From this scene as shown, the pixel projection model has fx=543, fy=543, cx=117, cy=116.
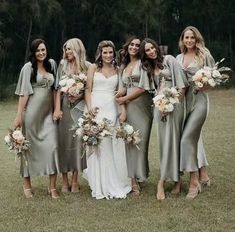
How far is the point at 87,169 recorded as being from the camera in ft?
22.9

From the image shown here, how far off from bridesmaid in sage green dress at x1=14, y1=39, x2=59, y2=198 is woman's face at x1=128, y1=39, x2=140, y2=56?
1032 millimetres

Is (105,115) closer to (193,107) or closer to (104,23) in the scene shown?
(193,107)

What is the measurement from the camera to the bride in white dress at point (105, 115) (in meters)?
6.72

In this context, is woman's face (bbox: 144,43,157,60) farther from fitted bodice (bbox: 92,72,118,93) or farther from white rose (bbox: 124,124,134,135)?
white rose (bbox: 124,124,134,135)

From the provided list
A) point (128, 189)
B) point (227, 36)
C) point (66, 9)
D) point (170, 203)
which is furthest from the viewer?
point (227, 36)

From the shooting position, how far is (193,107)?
6.64 m

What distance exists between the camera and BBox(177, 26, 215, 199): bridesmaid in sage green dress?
6551mm

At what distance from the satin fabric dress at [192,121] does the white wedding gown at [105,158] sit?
2.76 feet

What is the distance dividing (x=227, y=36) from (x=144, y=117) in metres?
26.0

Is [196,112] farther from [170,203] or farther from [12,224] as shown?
[12,224]

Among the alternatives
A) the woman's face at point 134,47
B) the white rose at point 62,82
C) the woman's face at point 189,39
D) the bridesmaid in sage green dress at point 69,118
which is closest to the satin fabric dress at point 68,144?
the bridesmaid in sage green dress at point 69,118

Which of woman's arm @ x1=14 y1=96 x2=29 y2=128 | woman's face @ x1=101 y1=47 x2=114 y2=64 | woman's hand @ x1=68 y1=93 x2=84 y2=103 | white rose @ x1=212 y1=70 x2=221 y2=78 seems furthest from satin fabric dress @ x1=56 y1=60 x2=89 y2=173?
white rose @ x1=212 y1=70 x2=221 y2=78

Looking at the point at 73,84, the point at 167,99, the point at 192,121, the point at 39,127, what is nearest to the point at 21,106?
the point at 39,127

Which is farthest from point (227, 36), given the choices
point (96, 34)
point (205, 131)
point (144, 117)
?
point (144, 117)
